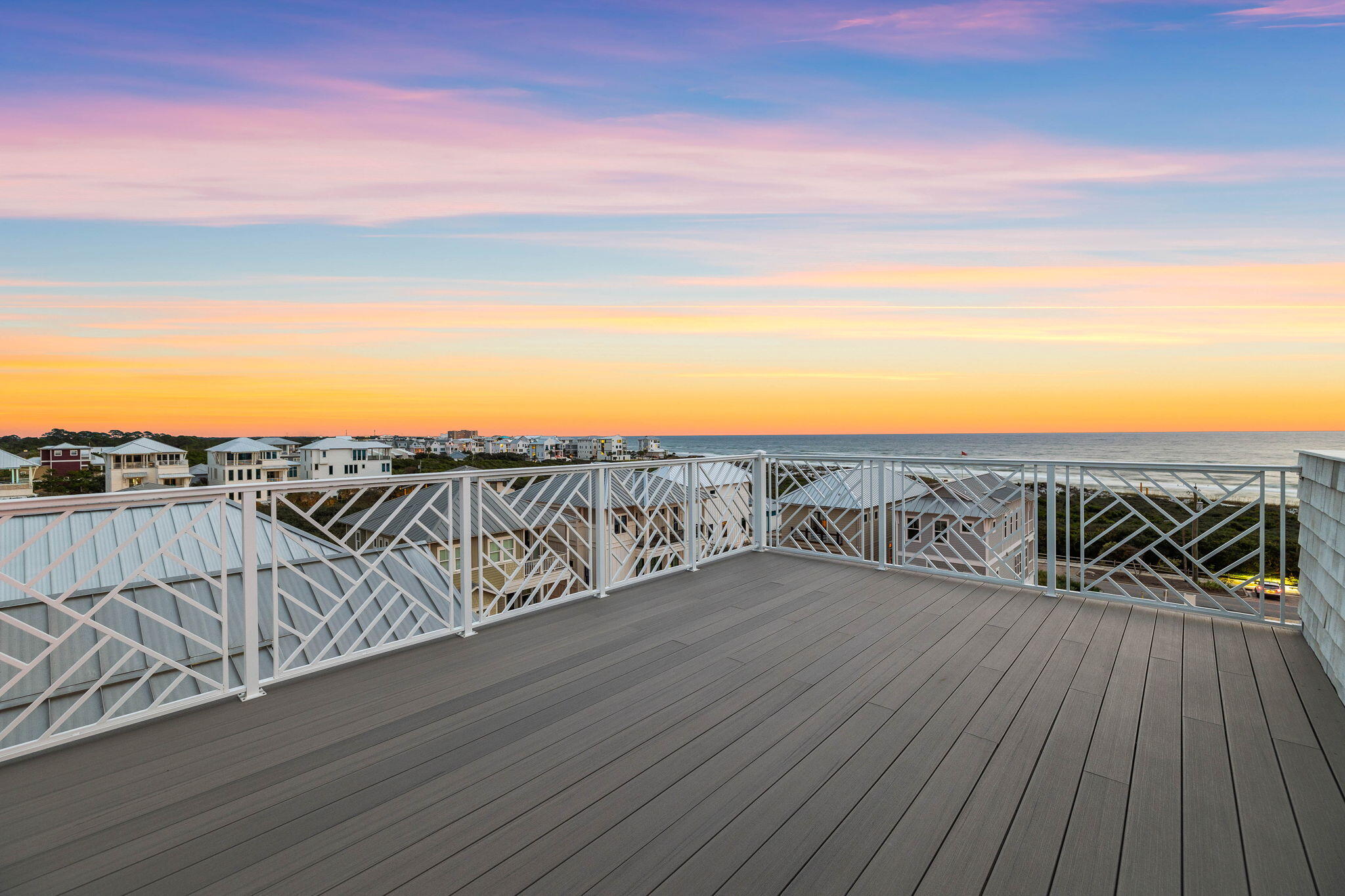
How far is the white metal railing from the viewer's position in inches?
105

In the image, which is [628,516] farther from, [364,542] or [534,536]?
[364,542]

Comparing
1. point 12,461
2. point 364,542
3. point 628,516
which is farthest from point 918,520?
point 12,461

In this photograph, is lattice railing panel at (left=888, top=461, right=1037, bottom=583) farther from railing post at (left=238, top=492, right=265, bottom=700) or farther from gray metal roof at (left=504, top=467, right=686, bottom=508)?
railing post at (left=238, top=492, right=265, bottom=700)

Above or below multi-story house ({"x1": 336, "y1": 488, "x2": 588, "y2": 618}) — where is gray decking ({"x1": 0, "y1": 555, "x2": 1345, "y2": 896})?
below

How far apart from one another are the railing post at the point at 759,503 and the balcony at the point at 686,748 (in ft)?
5.56

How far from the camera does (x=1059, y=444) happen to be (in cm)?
4300

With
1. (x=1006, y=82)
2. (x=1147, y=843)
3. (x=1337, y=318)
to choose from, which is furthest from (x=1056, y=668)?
(x=1337, y=318)

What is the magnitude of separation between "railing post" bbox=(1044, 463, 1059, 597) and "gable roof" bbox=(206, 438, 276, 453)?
45.7 feet

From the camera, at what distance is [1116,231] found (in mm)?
7316

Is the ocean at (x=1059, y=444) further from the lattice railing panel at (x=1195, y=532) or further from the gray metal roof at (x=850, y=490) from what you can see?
the lattice railing panel at (x=1195, y=532)

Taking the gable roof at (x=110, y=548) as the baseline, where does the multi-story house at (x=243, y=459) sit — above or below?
above

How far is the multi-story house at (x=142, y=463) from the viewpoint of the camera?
470 inches

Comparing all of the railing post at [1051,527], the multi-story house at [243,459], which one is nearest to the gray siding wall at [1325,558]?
the railing post at [1051,527]

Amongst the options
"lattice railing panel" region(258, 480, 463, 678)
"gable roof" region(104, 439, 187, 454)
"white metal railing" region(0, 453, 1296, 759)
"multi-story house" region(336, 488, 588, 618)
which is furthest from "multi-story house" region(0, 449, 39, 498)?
"lattice railing panel" region(258, 480, 463, 678)
